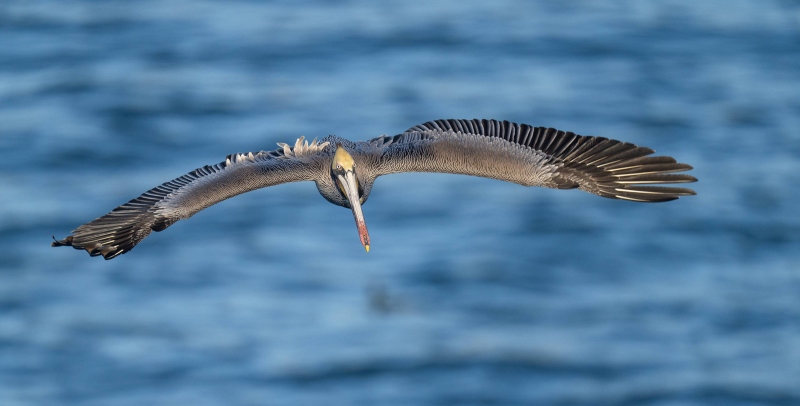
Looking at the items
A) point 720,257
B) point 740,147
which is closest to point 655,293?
point 720,257

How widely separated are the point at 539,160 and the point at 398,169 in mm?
1699

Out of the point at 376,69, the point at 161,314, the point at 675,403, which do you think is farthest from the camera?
the point at 376,69

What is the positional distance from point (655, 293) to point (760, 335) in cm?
207

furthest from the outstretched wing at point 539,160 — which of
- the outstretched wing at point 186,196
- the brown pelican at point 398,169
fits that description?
the outstretched wing at point 186,196

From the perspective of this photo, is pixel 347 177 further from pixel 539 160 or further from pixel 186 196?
pixel 539 160

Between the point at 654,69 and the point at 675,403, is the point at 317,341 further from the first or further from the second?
the point at 654,69

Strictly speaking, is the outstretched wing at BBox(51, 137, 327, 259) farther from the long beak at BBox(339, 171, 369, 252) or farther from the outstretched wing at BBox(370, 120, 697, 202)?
the outstretched wing at BBox(370, 120, 697, 202)

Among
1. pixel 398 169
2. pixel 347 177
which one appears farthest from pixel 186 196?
pixel 398 169

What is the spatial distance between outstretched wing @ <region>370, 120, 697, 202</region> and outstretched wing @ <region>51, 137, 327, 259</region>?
3.43 feet

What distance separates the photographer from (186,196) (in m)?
15.5

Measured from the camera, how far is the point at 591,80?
3070 cm

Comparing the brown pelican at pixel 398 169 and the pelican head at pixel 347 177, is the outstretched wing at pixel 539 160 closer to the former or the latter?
the brown pelican at pixel 398 169

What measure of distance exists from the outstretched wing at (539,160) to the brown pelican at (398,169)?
0.04 ft

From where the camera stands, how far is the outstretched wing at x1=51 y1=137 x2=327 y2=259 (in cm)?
1522
